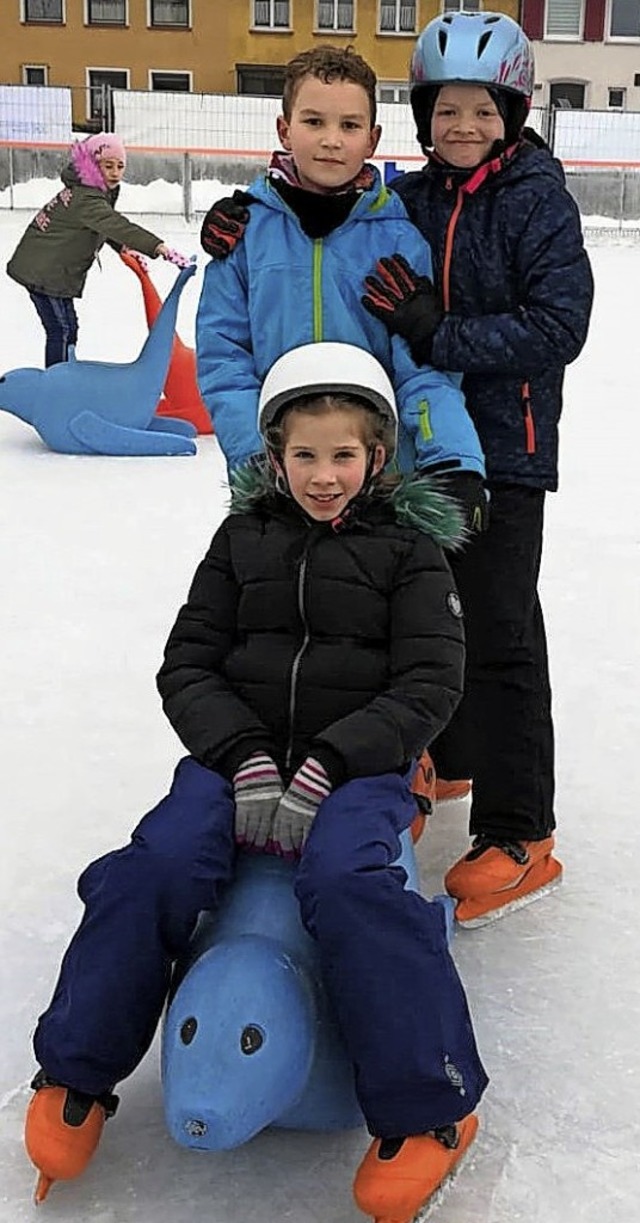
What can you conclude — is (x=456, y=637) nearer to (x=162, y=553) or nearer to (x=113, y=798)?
(x=113, y=798)

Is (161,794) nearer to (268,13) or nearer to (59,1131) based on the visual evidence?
(59,1131)

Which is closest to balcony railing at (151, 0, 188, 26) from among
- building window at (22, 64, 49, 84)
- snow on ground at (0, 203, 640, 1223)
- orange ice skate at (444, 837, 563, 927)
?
building window at (22, 64, 49, 84)

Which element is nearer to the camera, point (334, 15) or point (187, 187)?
point (187, 187)

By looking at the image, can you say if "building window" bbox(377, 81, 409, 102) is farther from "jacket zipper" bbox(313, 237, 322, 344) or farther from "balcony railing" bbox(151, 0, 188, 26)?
"jacket zipper" bbox(313, 237, 322, 344)

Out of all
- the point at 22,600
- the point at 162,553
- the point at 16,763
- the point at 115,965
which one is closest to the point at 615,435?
the point at 162,553

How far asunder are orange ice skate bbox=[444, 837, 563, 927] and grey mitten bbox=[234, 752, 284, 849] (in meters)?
0.78

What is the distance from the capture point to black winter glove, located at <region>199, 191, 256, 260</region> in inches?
94.6

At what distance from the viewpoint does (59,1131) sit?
1909mm

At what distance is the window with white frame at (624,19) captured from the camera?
32.9 meters

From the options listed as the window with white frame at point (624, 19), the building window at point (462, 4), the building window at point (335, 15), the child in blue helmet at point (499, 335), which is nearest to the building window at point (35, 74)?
the building window at point (335, 15)

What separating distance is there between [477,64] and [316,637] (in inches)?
39.0

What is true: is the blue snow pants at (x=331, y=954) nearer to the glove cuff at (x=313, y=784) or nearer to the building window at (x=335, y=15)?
the glove cuff at (x=313, y=784)

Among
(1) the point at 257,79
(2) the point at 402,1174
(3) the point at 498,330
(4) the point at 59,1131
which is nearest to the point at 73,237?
(3) the point at 498,330

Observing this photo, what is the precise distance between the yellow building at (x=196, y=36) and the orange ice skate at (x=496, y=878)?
31646 mm
